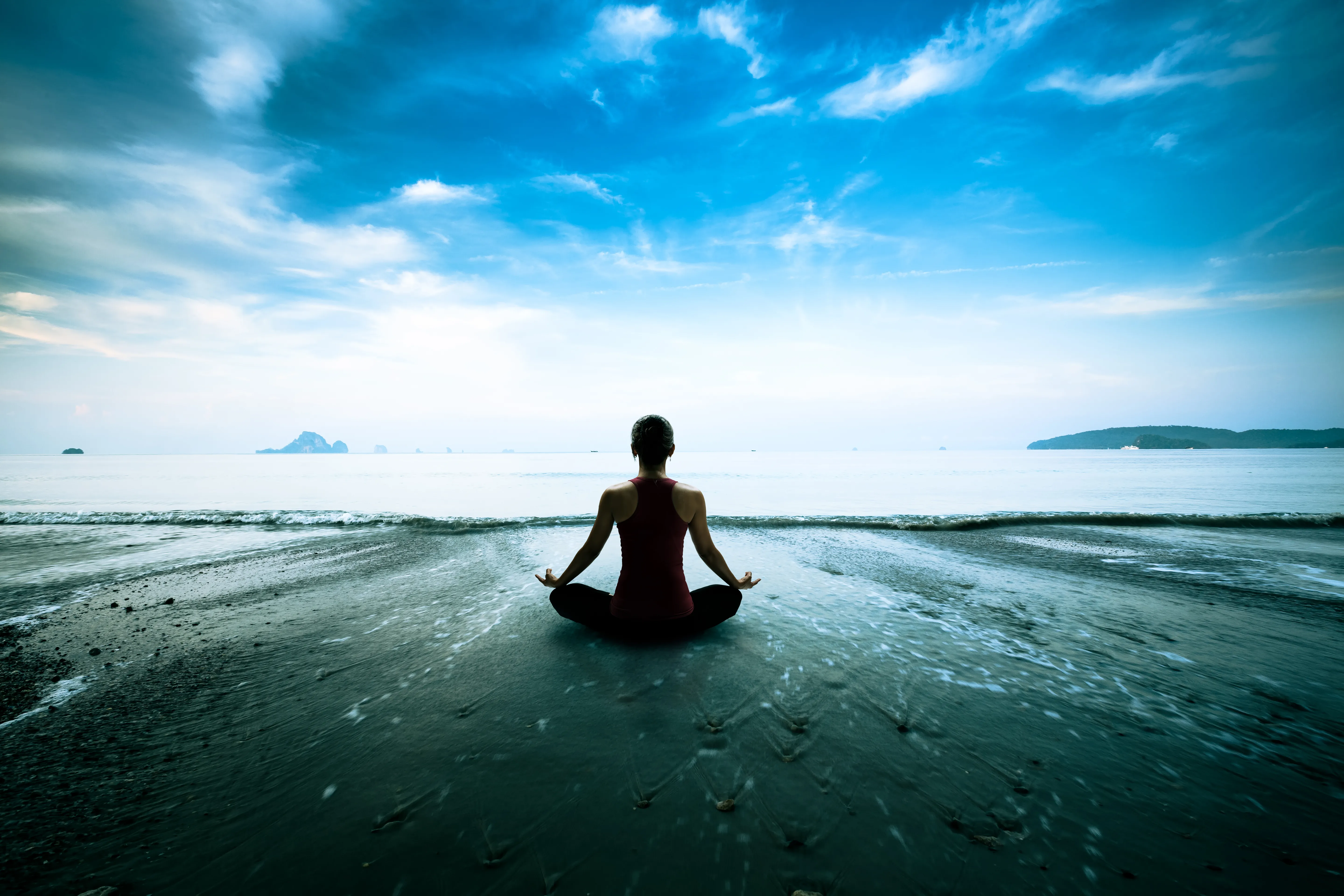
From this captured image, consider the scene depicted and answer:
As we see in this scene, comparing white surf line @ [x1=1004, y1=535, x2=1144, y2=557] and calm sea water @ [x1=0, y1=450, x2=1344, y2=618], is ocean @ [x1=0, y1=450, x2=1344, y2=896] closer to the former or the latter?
white surf line @ [x1=1004, y1=535, x2=1144, y2=557]

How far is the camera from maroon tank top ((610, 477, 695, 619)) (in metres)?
4.53

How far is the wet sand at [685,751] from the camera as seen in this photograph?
230 cm

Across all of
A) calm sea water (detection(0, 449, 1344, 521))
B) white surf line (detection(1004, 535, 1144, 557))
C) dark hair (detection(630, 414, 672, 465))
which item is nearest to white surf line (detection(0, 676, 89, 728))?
dark hair (detection(630, 414, 672, 465))

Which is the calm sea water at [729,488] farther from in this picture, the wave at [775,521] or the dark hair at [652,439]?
the dark hair at [652,439]

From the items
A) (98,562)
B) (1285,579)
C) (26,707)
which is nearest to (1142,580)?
(1285,579)

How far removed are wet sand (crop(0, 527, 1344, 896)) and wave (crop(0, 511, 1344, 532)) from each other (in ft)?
26.0

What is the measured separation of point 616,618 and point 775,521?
1081 centimetres

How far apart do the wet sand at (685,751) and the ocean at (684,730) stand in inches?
0.9

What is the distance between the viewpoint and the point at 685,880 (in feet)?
7.26

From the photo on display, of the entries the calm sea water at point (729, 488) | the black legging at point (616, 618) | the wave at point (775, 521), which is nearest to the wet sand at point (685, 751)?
the black legging at point (616, 618)

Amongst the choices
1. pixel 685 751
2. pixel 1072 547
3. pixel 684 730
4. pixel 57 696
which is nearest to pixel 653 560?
pixel 684 730

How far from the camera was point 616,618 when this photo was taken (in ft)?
16.4

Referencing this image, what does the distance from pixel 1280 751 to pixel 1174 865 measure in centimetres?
197

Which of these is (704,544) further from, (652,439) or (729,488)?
(729,488)
